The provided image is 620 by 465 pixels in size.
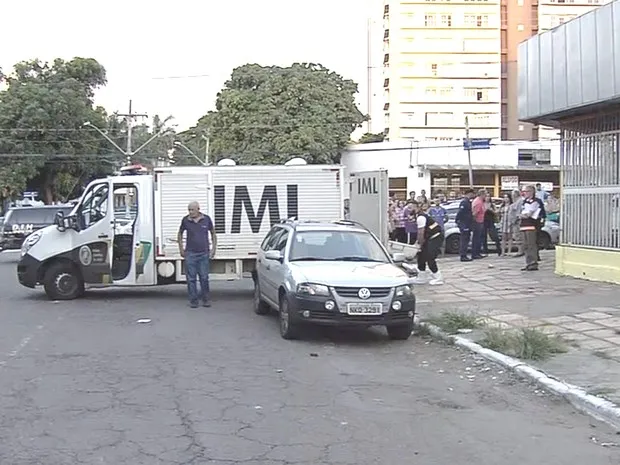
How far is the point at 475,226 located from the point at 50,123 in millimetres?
36907

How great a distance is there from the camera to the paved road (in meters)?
6.45

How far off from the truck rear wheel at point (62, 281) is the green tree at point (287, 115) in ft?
132

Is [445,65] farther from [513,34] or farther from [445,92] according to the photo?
[513,34]

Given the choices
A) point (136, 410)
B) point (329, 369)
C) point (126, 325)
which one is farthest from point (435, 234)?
point (136, 410)

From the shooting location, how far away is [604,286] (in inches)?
640

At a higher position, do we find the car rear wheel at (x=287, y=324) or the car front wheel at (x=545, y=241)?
the car front wheel at (x=545, y=241)

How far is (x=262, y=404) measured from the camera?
7.95 metres

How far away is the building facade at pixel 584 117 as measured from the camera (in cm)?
1582

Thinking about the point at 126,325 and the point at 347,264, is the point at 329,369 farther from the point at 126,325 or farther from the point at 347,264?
the point at 126,325

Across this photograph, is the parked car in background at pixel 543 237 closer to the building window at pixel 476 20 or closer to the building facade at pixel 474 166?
the building facade at pixel 474 166

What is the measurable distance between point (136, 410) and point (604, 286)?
1102 cm

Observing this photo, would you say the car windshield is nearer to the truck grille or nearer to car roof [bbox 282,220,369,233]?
car roof [bbox 282,220,369,233]

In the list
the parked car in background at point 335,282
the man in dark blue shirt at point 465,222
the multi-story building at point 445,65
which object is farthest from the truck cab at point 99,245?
the multi-story building at point 445,65

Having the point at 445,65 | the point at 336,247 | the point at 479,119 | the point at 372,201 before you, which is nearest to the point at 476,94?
the point at 479,119
